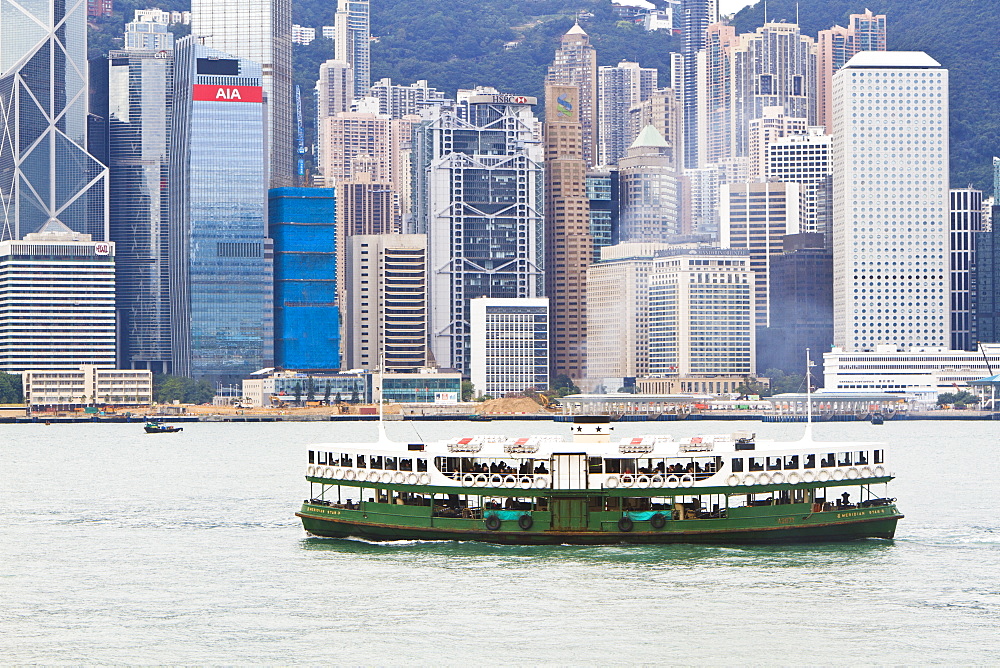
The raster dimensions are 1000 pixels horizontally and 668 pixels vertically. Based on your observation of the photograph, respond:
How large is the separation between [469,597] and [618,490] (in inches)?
367

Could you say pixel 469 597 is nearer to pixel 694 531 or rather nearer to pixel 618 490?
pixel 618 490

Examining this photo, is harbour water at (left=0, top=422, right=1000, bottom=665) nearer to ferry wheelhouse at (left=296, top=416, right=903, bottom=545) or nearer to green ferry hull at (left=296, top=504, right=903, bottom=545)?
green ferry hull at (left=296, top=504, right=903, bottom=545)

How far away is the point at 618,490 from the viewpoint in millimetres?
60250

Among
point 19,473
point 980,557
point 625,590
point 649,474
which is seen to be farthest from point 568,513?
point 19,473

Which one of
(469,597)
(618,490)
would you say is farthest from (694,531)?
(469,597)

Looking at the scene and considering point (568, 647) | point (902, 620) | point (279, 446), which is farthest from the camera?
point (279, 446)

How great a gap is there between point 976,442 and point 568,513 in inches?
3885

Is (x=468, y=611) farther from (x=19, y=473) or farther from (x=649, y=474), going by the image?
(x=19, y=473)

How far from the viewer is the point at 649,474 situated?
199 feet

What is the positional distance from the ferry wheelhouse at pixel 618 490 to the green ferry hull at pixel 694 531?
0.03 meters

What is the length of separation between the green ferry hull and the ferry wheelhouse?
1.4 inches

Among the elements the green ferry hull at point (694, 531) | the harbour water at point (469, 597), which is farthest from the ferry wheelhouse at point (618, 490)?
the harbour water at point (469, 597)

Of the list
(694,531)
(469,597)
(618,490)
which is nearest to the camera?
(469,597)

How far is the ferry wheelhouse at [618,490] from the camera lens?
60312mm
